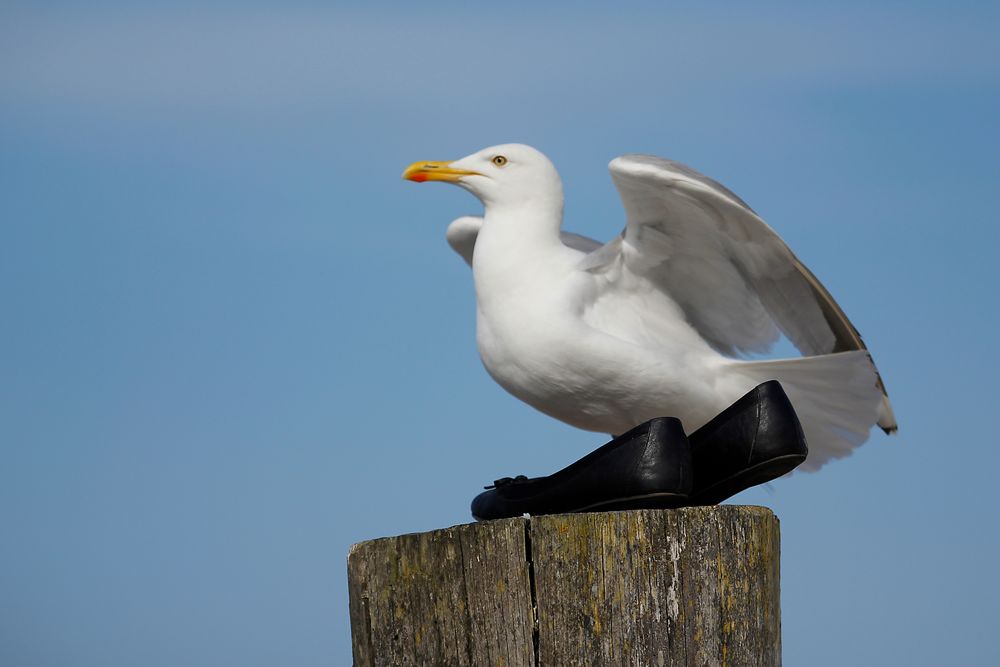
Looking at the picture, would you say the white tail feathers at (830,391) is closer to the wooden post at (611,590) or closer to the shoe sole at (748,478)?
the shoe sole at (748,478)

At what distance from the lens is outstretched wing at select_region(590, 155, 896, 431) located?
434 cm

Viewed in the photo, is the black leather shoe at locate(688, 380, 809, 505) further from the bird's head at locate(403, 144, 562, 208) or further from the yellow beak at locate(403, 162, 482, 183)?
the yellow beak at locate(403, 162, 482, 183)

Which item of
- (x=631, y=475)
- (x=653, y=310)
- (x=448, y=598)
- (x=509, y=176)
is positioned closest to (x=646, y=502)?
(x=631, y=475)

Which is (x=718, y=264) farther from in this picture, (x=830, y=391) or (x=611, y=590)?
(x=611, y=590)

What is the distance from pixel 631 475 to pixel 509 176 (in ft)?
6.34

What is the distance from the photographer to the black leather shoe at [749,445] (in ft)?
10.6

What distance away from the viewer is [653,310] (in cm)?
473

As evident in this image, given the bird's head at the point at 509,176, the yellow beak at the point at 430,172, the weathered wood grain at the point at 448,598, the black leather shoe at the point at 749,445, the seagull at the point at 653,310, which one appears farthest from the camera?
the yellow beak at the point at 430,172

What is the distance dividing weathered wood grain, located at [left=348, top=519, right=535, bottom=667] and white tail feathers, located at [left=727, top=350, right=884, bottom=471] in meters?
1.91

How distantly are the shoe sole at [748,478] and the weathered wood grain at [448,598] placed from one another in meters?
0.72

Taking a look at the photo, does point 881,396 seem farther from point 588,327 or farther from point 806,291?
point 588,327

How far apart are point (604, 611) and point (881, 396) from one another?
220cm

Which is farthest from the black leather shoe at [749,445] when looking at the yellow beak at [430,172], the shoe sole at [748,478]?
the yellow beak at [430,172]

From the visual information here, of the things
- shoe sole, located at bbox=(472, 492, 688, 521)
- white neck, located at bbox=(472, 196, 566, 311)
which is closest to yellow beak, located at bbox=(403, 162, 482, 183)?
white neck, located at bbox=(472, 196, 566, 311)
